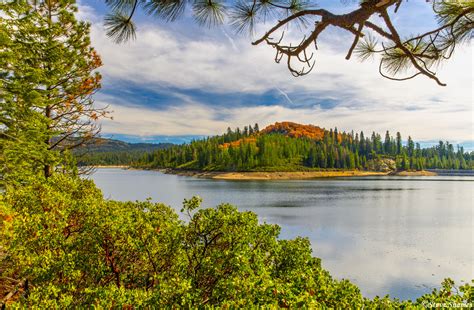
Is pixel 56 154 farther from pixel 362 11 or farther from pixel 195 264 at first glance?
pixel 362 11

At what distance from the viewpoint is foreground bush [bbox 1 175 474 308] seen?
358 cm

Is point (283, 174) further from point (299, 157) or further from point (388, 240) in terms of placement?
point (388, 240)

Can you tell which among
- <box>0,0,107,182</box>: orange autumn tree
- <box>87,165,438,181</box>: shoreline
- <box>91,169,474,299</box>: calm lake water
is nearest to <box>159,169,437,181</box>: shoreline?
<box>87,165,438,181</box>: shoreline

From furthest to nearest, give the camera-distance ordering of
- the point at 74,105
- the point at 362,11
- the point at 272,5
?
the point at 74,105 < the point at 272,5 < the point at 362,11

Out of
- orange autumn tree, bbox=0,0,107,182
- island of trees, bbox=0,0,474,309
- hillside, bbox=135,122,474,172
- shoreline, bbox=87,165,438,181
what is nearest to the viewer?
island of trees, bbox=0,0,474,309

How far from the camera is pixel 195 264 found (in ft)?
16.7

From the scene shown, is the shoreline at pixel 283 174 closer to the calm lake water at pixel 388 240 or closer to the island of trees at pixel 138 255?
the calm lake water at pixel 388 240

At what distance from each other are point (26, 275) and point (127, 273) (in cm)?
221

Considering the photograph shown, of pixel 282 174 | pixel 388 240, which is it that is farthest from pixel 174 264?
pixel 282 174

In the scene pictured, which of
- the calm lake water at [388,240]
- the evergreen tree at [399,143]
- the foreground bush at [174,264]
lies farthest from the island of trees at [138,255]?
the evergreen tree at [399,143]

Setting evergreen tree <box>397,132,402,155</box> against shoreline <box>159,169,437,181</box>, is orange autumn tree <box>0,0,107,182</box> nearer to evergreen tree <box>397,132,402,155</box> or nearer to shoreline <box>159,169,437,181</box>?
shoreline <box>159,169,437,181</box>

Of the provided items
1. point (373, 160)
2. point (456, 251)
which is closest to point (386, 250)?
point (456, 251)

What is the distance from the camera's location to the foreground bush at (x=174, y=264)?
11.7 feet

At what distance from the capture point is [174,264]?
5102mm
